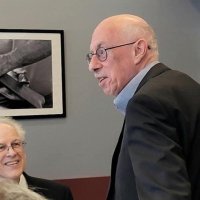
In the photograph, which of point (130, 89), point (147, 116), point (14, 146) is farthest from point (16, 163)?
point (147, 116)

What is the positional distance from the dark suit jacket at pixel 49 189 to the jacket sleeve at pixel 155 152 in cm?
124

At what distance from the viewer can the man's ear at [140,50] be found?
137 cm

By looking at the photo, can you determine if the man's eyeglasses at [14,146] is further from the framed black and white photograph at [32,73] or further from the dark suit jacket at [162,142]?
the dark suit jacket at [162,142]

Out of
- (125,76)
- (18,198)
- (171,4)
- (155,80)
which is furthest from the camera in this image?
(171,4)

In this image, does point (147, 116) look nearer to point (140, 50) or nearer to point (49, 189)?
point (140, 50)

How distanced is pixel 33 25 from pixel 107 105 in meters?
0.74

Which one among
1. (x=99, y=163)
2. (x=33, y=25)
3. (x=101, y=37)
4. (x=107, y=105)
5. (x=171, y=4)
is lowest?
(x=99, y=163)

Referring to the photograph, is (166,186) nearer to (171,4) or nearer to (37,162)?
(37,162)

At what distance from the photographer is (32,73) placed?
2760 mm

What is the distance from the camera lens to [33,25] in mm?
2801

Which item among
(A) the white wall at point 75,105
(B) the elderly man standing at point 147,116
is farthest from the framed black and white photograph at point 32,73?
(B) the elderly man standing at point 147,116

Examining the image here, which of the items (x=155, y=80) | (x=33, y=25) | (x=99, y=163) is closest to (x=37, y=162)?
(x=99, y=163)

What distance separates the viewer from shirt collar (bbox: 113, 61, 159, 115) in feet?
4.34

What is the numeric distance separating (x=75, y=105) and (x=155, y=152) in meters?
1.83
